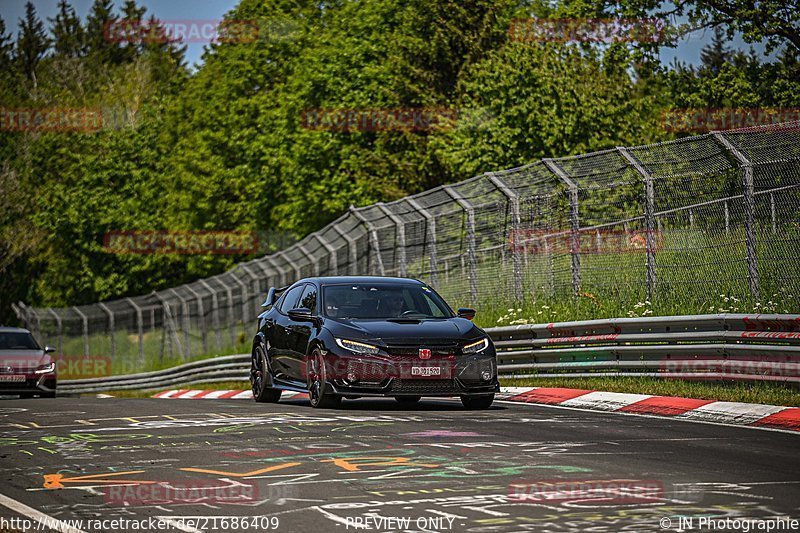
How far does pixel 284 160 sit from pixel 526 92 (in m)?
16.0

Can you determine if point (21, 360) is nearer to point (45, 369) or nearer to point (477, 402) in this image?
point (45, 369)

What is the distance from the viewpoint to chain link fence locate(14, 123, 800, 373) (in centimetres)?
1541

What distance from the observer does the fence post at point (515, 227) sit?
2023 cm

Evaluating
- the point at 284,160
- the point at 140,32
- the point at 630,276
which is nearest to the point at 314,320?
the point at 630,276

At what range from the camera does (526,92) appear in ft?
114

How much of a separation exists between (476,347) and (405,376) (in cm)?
95

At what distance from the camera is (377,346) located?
1400 centimetres

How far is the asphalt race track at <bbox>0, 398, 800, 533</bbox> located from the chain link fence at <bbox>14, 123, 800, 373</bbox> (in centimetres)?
363

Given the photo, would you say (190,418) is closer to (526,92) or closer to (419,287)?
(419,287)

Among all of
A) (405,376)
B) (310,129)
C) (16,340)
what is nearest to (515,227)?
(405,376)

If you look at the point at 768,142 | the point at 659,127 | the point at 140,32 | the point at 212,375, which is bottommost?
the point at 212,375

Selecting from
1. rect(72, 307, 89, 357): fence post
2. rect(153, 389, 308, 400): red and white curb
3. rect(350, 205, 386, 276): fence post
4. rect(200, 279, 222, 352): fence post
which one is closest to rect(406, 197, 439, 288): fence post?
rect(350, 205, 386, 276): fence post

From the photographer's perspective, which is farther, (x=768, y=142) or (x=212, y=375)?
(x=212, y=375)

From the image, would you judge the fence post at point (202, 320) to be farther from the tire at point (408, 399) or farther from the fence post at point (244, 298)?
the tire at point (408, 399)
